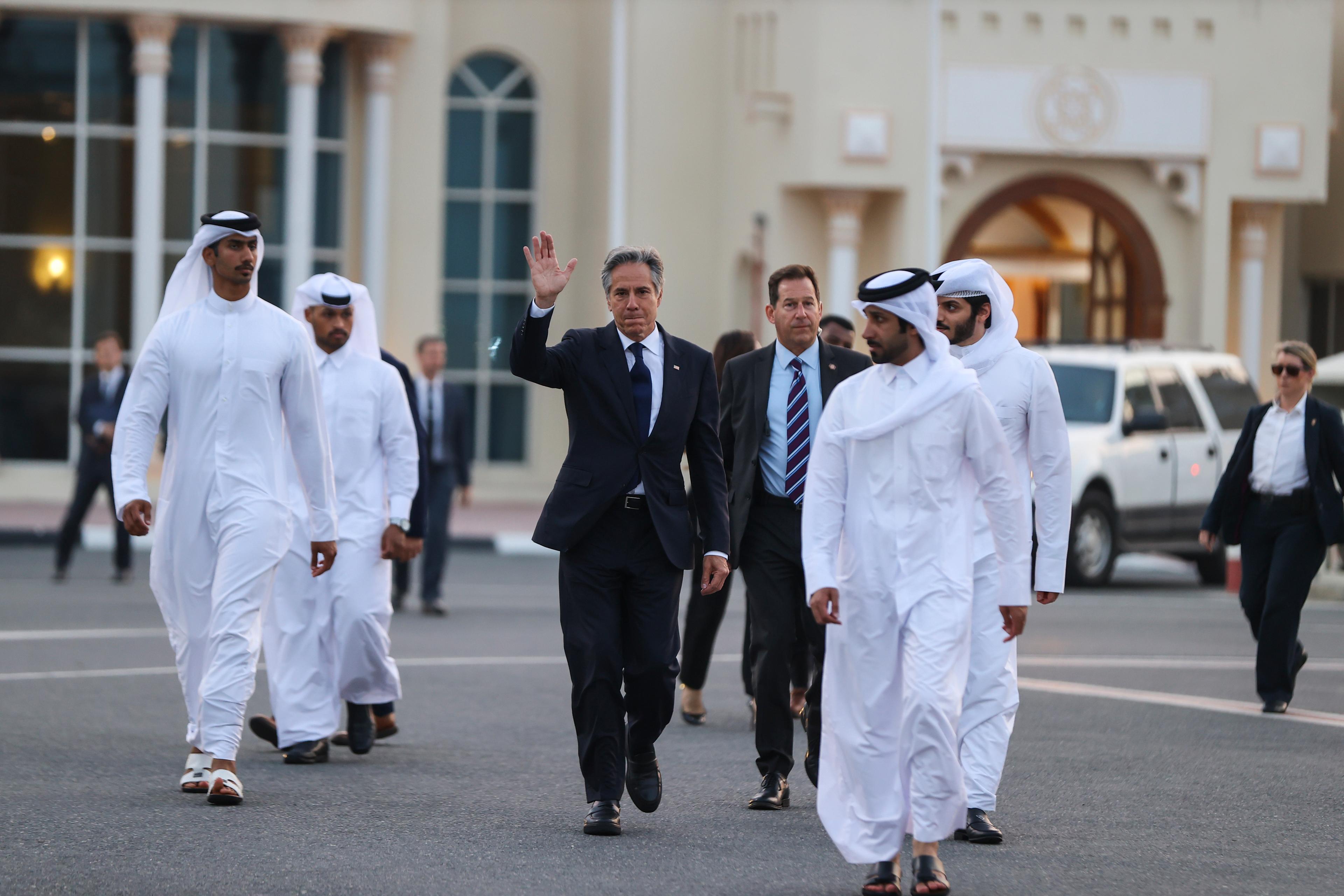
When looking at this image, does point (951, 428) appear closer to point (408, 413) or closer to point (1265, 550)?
point (408, 413)

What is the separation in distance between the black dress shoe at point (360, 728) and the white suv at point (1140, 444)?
967 cm

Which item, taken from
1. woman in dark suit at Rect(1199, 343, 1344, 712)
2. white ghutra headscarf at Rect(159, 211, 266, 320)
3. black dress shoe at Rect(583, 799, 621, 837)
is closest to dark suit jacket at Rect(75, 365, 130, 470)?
white ghutra headscarf at Rect(159, 211, 266, 320)

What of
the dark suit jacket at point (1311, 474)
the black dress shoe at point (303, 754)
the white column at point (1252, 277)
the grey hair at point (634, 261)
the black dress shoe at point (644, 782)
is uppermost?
the white column at point (1252, 277)

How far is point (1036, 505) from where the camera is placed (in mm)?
7453

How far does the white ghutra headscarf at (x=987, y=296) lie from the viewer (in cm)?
757

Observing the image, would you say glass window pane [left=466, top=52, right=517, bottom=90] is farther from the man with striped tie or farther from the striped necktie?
the striped necktie

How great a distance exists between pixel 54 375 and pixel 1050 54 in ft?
41.9

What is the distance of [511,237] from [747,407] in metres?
19.1

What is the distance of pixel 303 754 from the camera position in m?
8.65

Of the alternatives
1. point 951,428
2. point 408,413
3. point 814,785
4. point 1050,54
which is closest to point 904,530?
point 951,428

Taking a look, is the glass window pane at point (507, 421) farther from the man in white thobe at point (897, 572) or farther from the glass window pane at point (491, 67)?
the man in white thobe at point (897, 572)

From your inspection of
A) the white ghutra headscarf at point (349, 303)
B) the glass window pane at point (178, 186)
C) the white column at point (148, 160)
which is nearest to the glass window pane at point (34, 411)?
the white column at point (148, 160)

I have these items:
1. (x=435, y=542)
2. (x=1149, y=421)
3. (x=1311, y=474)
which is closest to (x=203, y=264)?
(x=1311, y=474)

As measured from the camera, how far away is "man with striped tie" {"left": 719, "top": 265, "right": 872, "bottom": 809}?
25.2 feet
